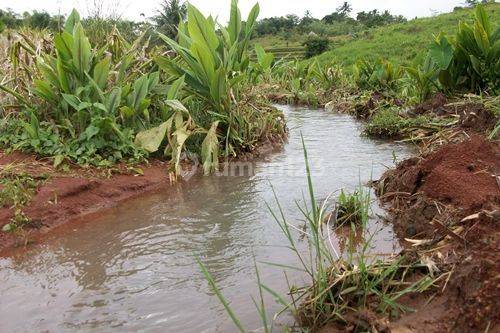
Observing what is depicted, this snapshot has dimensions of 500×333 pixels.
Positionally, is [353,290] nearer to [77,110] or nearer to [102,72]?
[77,110]

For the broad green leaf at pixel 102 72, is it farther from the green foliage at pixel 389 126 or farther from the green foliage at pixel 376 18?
the green foliage at pixel 376 18

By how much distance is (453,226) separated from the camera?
222 centimetres

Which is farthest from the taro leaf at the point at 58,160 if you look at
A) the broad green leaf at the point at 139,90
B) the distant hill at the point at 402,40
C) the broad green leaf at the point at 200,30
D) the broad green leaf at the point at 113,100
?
the distant hill at the point at 402,40

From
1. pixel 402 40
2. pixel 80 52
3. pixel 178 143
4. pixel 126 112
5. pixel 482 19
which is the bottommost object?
pixel 178 143

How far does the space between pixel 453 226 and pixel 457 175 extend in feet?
2.45

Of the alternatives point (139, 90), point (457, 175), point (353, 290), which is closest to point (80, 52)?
point (139, 90)

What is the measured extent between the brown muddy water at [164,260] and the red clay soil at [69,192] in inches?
5.1

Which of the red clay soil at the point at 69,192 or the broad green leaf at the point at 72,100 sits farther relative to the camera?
the broad green leaf at the point at 72,100

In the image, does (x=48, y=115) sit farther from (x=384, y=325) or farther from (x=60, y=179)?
(x=384, y=325)

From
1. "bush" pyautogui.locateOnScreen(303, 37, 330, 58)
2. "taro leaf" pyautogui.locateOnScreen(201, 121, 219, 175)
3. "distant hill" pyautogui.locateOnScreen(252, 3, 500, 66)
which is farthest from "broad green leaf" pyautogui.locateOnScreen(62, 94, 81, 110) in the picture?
"bush" pyautogui.locateOnScreen(303, 37, 330, 58)

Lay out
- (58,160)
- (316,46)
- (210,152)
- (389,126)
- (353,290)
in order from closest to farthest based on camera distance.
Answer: (353,290) < (58,160) < (210,152) < (389,126) < (316,46)

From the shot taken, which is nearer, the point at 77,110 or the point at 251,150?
the point at 77,110

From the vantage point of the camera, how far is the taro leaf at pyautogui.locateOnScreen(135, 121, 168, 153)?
434cm

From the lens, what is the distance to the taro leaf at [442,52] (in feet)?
19.0
